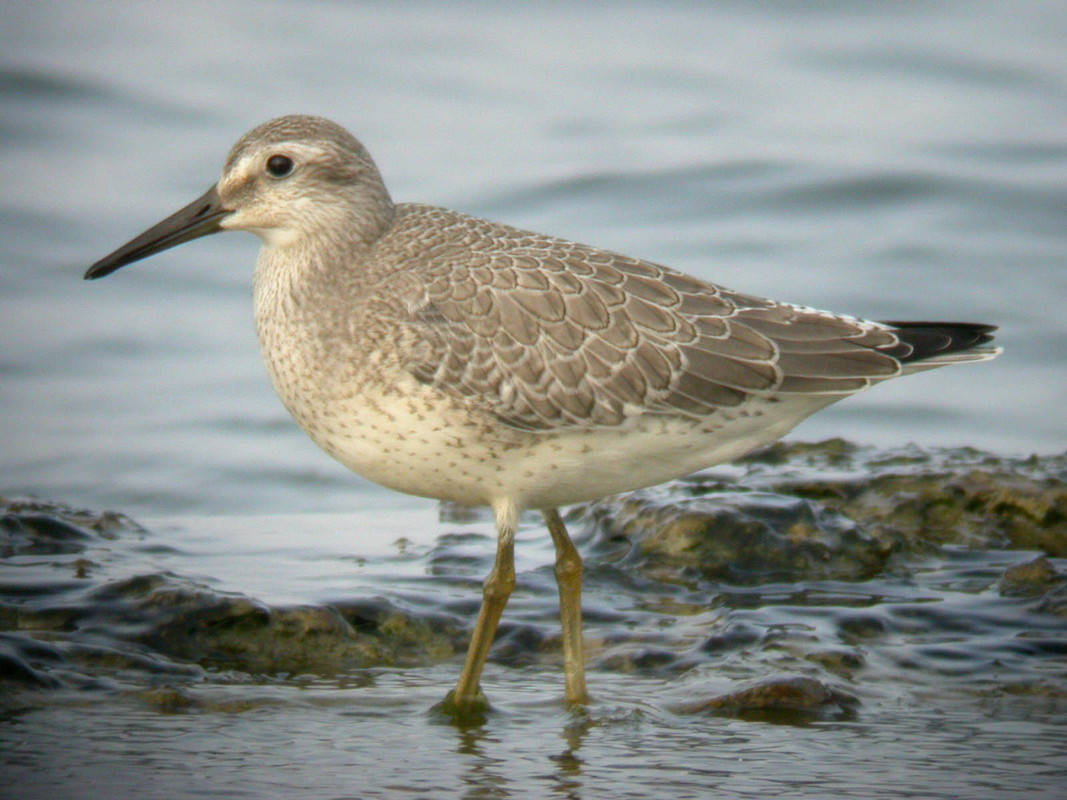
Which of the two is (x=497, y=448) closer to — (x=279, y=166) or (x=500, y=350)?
(x=500, y=350)

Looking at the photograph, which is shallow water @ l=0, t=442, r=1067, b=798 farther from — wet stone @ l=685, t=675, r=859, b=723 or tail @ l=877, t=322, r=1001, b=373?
tail @ l=877, t=322, r=1001, b=373

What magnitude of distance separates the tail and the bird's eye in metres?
2.74

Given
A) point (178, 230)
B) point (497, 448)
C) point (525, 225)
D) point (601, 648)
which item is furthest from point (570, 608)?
point (525, 225)

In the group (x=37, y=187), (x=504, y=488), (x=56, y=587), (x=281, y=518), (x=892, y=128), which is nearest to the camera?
(x=504, y=488)

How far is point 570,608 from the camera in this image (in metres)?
6.83

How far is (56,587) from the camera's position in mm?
7027

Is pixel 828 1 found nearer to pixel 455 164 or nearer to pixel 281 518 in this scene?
pixel 455 164

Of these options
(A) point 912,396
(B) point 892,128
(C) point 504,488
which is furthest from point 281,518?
(B) point 892,128

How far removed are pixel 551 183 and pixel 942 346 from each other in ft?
28.2

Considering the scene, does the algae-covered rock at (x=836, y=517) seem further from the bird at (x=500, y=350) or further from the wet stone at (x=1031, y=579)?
the bird at (x=500, y=350)

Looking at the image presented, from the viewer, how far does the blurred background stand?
11.5 m

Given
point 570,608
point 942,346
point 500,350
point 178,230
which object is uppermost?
point 178,230

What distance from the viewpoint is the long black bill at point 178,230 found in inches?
272

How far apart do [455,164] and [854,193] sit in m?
3.89
